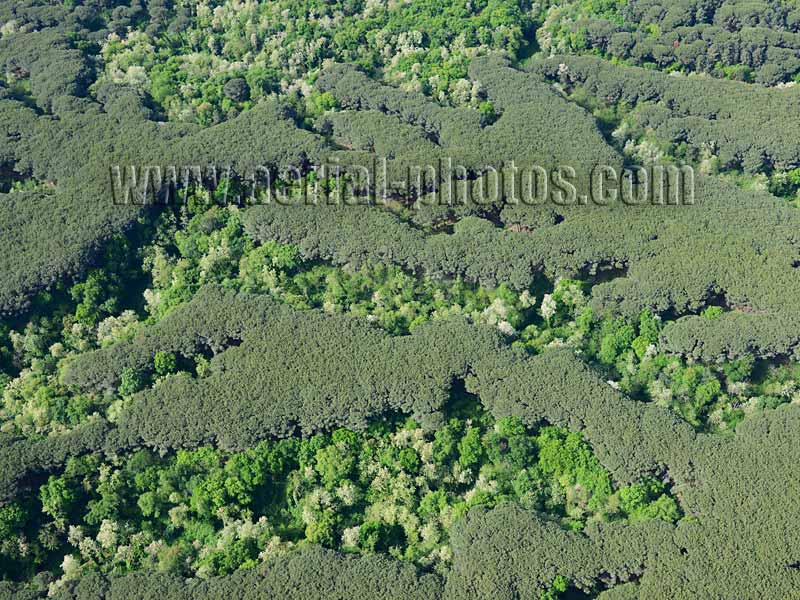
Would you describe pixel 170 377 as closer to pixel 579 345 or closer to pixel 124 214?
pixel 124 214

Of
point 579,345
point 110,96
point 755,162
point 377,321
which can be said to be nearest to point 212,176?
point 110,96

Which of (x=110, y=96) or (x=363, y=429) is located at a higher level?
(x=110, y=96)

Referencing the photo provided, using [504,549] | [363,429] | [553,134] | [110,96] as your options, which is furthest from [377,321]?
[110,96]

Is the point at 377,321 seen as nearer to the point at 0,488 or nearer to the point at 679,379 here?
the point at 679,379

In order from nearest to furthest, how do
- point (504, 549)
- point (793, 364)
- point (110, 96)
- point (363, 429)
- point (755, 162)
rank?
point (504, 549)
point (363, 429)
point (793, 364)
point (755, 162)
point (110, 96)

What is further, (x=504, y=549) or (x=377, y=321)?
(x=377, y=321)

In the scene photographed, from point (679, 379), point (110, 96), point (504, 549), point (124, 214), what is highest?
point (110, 96)

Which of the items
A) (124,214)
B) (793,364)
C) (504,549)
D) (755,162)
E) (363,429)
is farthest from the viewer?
(755,162)
